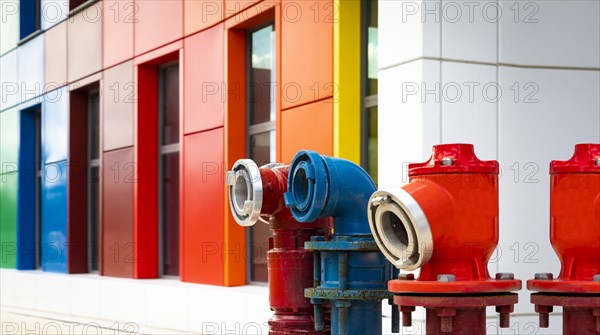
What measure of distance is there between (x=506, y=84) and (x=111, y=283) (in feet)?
26.2

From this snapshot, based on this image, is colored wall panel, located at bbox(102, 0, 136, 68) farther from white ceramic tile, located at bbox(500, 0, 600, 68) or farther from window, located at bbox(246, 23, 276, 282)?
white ceramic tile, located at bbox(500, 0, 600, 68)

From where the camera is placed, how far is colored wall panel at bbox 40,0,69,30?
664 inches

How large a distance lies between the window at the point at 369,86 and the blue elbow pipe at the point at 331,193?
183 inches

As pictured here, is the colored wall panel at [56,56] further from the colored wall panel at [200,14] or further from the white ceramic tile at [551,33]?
the white ceramic tile at [551,33]

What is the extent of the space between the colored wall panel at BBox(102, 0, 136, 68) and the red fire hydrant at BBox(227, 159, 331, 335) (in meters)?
9.76

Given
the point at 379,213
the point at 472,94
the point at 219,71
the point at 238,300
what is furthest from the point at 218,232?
the point at 379,213

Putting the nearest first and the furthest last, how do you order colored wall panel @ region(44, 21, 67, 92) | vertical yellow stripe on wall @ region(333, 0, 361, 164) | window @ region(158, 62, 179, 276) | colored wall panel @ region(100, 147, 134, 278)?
vertical yellow stripe on wall @ region(333, 0, 361, 164), window @ region(158, 62, 179, 276), colored wall panel @ region(100, 147, 134, 278), colored wall panel @ region(44, 21, 67, 92)

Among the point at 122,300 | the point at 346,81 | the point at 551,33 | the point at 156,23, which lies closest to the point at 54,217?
the point at 122,300

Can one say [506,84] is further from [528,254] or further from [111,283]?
[111,283]

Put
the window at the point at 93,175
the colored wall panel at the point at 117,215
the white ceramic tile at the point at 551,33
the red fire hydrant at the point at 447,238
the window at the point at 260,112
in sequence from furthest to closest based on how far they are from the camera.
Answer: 1. the window at the point at 93,175
2. the colored wall panel at the point at 117,215
3. the window at the point at 260,112
4. the white ceramic tile at the point at 551,33
5. the red fire hydrant at the point at 447,238

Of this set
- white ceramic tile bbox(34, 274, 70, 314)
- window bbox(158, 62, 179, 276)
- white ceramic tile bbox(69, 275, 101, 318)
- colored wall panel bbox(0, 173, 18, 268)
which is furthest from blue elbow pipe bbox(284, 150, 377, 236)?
colored wall panel bbox(0, 173, 18, 268)

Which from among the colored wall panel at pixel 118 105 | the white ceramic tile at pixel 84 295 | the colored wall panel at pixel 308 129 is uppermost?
the colored wall panel at pixel 118 105

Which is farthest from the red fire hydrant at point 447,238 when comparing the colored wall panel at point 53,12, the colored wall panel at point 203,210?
the colored wall panel at point 53,12

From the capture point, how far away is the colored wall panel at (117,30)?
555 inches
